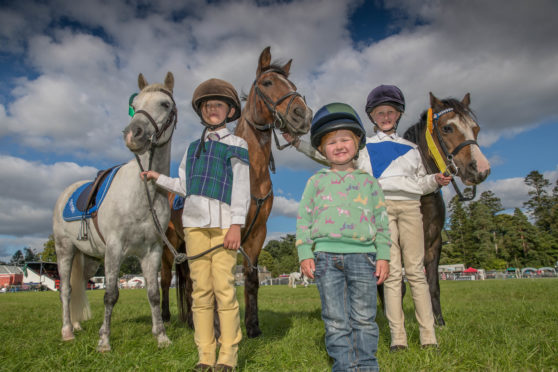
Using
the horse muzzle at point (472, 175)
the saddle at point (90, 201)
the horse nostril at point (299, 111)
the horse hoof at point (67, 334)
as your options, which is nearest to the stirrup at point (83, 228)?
the saddle at point (90, 201)

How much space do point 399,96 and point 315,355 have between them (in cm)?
301

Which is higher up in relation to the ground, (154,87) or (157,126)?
(154,87)

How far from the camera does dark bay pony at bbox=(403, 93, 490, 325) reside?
158 inches

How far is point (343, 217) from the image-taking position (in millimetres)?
2623

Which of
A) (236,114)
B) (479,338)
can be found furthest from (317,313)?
(236,114)

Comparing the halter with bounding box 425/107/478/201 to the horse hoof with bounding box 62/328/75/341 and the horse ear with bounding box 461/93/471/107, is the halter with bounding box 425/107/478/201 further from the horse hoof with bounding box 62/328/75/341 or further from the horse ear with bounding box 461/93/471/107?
the horse hoof with bounding box 62/328/75/341

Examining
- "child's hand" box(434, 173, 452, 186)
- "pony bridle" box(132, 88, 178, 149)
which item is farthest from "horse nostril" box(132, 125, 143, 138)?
"child's hand" box(434, 173, 452, 186)

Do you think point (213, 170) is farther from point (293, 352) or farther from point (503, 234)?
point (503, 234)

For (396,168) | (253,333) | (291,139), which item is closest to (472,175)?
(396,168)

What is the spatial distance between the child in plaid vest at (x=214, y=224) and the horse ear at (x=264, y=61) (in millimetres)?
1869

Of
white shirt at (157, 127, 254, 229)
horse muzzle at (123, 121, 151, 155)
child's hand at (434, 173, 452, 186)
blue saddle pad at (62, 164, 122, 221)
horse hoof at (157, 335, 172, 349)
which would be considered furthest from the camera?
blue saddle pad at (62, 164, 122, 221)

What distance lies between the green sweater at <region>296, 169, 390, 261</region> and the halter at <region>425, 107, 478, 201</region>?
176 centimetres

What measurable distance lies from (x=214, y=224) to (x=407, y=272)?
7.20 ft

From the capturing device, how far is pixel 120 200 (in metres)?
4.11
